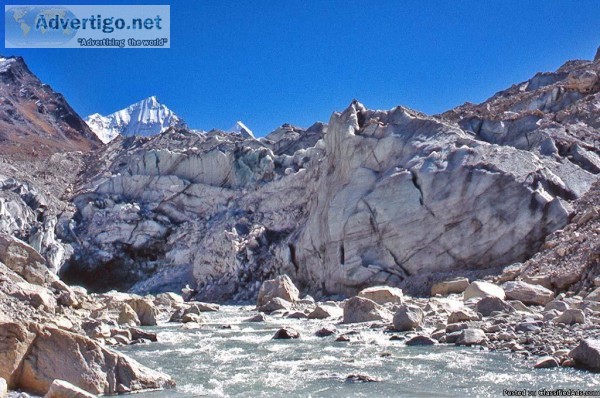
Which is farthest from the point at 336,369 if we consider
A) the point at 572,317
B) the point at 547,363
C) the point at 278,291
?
the point at 278,291

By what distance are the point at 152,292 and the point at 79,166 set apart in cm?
3791

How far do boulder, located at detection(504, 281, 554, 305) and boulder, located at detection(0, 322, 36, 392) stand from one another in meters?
17.3

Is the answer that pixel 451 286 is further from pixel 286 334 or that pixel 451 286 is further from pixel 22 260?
pixel 22 260

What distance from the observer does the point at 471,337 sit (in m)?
14.6

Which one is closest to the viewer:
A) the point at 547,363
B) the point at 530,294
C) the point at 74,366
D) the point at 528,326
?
the point at 74,366

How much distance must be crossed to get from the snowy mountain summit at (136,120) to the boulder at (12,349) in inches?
6280

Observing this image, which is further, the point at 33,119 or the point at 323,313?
the point at 33,119

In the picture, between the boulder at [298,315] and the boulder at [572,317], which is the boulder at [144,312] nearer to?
the boulder at [298,315]

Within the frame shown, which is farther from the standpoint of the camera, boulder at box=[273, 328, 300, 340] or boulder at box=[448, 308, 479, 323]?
boulder at box=[273, 328, 300, 340]

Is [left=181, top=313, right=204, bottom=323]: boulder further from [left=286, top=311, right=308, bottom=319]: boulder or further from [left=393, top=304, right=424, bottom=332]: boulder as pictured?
[left=393, top=304, right=424, bottom=332]: boulder

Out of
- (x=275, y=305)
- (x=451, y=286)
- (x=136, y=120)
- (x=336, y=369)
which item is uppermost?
(x=136, y=120)

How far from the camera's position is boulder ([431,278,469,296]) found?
91.4 ft

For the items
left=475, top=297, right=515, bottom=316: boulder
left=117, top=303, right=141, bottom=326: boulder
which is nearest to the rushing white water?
left=475, top=297, right=515, bottom=316: boulder

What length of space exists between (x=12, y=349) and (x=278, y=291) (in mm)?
23727
